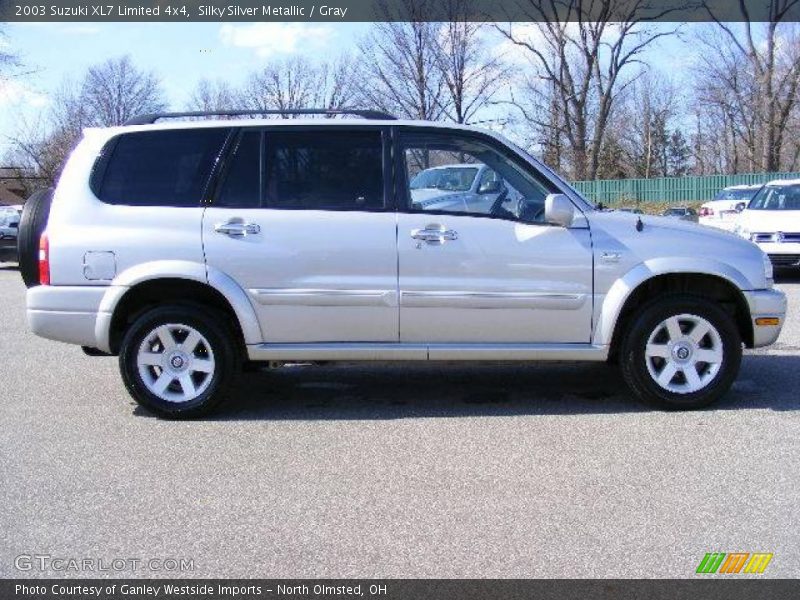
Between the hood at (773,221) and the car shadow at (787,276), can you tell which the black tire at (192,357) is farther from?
the car shadow at (787,276)

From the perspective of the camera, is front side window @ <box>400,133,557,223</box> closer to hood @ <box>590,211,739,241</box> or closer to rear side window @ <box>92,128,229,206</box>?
hood @ <box>590,211,739,241</box>

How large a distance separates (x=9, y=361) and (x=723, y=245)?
639cm

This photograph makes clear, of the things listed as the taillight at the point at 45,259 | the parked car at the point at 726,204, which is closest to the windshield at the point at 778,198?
the parked car at the point at 726,204

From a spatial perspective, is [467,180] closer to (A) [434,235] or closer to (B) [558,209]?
(A) [434,235]

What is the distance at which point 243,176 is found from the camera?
596 centimetres

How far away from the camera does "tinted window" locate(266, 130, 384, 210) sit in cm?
590

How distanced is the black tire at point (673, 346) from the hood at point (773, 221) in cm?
874

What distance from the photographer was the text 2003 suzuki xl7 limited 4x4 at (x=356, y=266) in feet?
19.0

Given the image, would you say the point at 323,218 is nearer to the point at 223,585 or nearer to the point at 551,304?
the point at 551,304

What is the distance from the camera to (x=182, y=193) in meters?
5.94

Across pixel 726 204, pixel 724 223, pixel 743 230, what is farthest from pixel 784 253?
pixel 726 204

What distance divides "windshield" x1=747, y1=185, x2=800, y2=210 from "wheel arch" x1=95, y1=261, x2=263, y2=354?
11.5 m

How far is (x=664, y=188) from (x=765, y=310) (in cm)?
3378

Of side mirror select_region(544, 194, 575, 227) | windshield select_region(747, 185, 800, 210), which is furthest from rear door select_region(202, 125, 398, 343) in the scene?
windshield select_region(747, 185, 800, 210)
